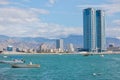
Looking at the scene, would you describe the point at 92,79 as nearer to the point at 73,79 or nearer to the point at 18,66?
the point at 73,79

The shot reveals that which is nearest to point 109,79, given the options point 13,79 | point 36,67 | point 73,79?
point 73,79

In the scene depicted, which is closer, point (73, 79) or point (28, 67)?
point (73, 79)

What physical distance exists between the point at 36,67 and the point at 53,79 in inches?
1863

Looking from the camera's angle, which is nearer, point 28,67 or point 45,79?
point 45,79

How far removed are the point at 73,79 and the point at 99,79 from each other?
5.40 meters

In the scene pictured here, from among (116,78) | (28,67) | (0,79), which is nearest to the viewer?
(0,79)

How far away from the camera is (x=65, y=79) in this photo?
81312mm

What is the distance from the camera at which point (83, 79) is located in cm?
8138

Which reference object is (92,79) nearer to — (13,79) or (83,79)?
(83,79)

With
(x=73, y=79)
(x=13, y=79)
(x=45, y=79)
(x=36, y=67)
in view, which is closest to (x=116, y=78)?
(x=73, y=79)

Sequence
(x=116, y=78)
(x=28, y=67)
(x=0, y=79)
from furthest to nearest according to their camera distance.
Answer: (x=28, y=67) → (x=116, y=78) → (x=0, y=79)

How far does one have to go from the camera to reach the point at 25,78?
83375 millimetres

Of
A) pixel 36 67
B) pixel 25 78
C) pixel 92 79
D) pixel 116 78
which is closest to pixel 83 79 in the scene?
pixel 92 79

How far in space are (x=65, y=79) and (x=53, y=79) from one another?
2.52 metres
